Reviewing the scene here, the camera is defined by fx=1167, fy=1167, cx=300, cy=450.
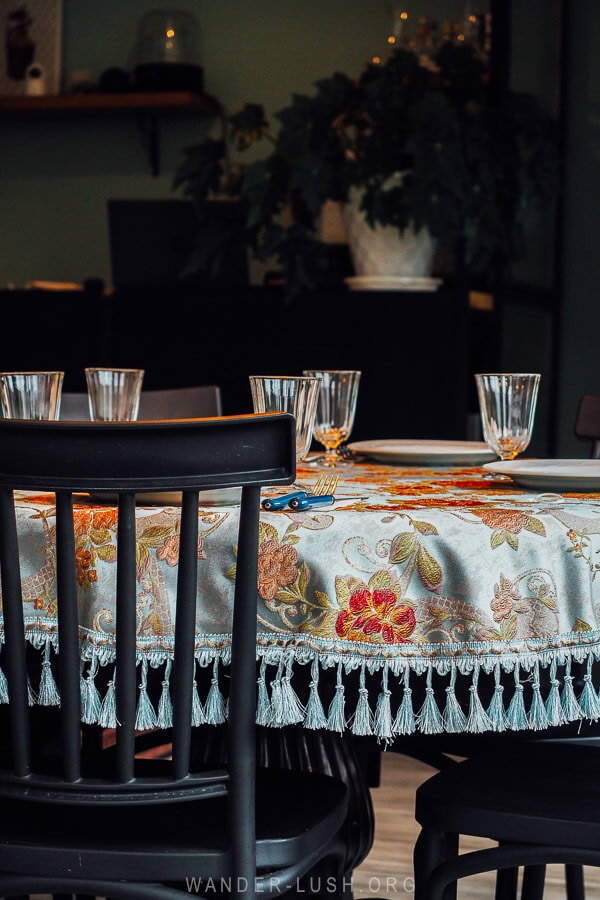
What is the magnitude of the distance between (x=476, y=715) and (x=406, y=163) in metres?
2.25

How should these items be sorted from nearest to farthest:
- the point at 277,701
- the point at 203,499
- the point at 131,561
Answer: the point at 131,561 < the point at 277,701 < the point at 203,499

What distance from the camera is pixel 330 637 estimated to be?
3.43 ft

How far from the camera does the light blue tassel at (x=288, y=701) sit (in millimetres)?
1055

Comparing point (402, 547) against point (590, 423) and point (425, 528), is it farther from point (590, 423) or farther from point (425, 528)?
point (590, 423)

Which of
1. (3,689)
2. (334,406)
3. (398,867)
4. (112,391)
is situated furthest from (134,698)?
(398,867)

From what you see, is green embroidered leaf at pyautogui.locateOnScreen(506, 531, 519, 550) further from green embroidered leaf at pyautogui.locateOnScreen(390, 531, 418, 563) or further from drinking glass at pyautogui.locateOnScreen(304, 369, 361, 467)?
drinking glass at pyautogui.locateOnScreen(304, 369, 361, 467)

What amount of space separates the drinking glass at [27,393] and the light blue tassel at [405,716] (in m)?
0.64

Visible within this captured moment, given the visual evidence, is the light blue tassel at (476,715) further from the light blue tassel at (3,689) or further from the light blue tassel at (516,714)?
the light blue tassel at (3,689)

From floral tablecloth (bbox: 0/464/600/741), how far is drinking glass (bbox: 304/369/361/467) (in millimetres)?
606

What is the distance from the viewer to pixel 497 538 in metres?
1.06

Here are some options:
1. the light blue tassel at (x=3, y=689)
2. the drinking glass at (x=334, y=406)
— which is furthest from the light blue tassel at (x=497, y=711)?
the drinking glass at (x=334, y=406)

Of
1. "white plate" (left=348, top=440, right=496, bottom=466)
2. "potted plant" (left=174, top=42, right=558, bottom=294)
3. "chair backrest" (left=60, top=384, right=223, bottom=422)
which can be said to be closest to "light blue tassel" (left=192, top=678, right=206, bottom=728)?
"white plate" (left=348, top=440, right=496, bottom=466)

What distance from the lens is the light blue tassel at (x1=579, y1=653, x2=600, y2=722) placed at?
1.08 m

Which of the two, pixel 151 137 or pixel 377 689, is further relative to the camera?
pixel 151 137
